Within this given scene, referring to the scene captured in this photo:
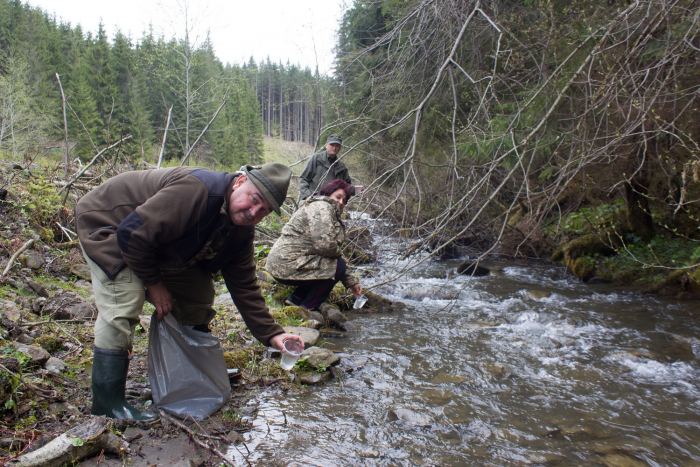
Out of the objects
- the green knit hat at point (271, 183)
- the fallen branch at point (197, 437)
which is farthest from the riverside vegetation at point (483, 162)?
the green knit hat at point (271, 183)

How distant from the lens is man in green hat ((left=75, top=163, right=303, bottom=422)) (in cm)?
222

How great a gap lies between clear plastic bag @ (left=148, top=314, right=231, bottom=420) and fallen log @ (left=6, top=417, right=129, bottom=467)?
17.5 inches

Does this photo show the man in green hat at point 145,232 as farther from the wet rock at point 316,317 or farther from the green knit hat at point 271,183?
the wet rock at point 316,317

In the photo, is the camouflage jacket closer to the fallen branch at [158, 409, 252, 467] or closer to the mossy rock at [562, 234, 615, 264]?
the fallen branch at [158, 409, 252, 467]

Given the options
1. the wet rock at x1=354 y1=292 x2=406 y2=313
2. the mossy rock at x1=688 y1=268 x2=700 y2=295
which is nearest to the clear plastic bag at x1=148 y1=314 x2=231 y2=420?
the wet rock at x1=354 y1=292 x2=406 y2=313

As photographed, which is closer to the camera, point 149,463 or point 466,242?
point 149,463

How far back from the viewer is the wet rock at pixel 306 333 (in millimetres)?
4148

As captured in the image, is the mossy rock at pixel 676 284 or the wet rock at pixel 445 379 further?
the mossy rock at pixel 676 284

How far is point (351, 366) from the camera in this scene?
3885mm

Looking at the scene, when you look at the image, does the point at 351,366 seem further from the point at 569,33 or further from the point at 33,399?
the point at 569,33

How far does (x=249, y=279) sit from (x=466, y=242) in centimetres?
928

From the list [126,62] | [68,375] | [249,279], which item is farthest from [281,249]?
[126,62]

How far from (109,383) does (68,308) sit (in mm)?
1915

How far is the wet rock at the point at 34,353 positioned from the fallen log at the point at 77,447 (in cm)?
91
